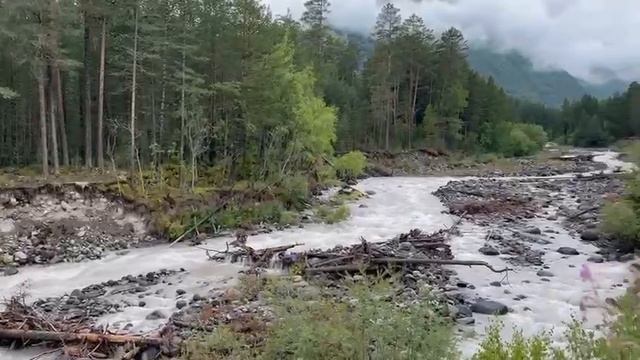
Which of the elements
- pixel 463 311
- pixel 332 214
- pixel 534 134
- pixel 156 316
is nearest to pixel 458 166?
pixel 534 134

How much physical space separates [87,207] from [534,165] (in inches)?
1906

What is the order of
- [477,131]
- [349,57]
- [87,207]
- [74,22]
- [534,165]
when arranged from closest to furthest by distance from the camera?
[87,207]
[74,22]
[534,165]
[477,131]
[349,57]

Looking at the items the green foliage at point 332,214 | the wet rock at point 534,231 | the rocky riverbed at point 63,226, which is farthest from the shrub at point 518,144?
the rocky riverbed at point 63,226

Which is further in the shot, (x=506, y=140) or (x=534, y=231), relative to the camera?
(x=506, y=140)

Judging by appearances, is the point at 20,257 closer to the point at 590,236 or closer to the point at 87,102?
the point at 87,102

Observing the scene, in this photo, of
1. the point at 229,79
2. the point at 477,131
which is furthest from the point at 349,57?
the point at 229,79

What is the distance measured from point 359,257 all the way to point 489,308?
387 cm

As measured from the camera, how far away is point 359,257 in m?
15.3

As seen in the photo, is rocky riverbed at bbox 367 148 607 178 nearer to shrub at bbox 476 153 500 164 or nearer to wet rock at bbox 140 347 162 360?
shrub at bbox 476 153 500 164

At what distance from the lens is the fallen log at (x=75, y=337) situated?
10.2 meters

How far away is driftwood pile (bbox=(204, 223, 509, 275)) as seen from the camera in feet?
50.1

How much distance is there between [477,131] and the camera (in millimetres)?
69000

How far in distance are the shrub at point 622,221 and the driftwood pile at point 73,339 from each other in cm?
1501

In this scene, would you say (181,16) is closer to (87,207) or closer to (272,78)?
(272,78)
